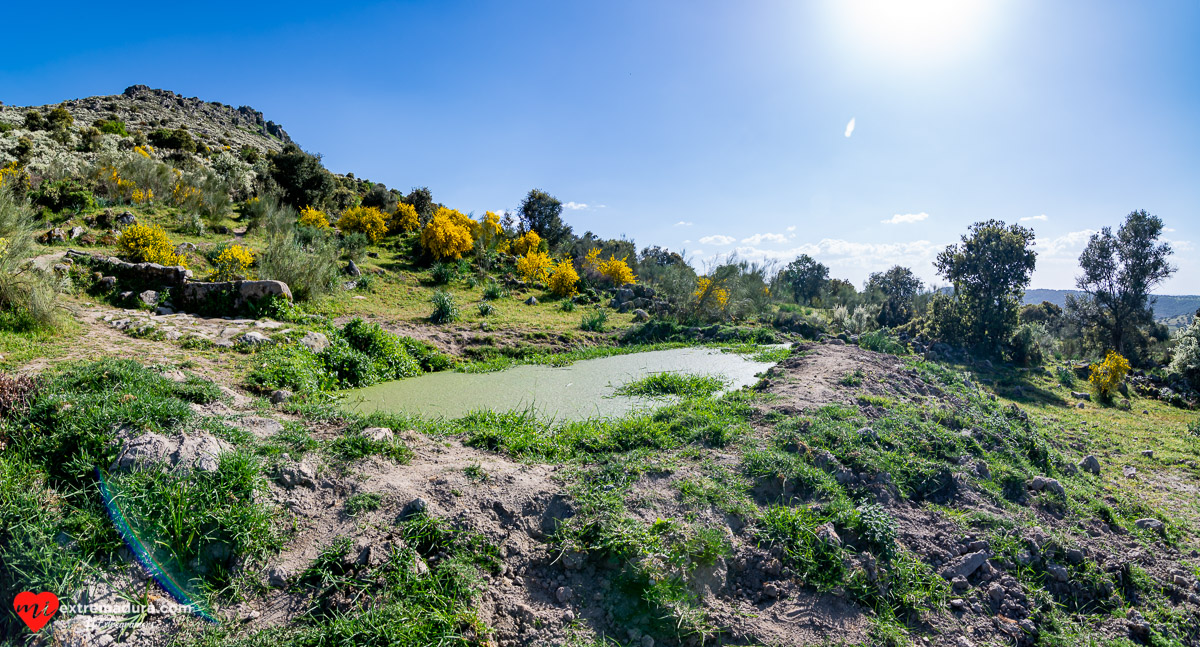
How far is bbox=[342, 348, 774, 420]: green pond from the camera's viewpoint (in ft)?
19.9

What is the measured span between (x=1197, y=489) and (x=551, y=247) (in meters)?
19.7

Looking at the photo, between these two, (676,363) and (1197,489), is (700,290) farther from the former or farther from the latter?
(1197,489)

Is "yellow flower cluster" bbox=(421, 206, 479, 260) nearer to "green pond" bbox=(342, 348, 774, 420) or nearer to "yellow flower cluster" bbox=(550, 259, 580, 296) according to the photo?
"yellow flower cluster" bbox=(550, 259, 580, 296)

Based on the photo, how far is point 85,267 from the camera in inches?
317

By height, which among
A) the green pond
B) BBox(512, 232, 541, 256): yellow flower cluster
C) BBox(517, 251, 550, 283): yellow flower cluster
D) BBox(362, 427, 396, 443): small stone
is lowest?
the green pond

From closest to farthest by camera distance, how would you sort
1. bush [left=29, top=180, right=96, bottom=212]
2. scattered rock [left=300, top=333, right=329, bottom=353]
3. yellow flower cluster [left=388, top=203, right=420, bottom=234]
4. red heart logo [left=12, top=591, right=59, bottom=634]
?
red heart logo [left=12, top=591, right=59, bottom=634], scattered rock [left=300, top=333, right=329, bottom=353], bush [left=29, top=180, right=96, bottom=212], yellow flower cluster [left=388, top=203, right=420, bottom=234]

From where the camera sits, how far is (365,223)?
1634 centimetres

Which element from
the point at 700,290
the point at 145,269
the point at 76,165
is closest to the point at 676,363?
the point at 700,290

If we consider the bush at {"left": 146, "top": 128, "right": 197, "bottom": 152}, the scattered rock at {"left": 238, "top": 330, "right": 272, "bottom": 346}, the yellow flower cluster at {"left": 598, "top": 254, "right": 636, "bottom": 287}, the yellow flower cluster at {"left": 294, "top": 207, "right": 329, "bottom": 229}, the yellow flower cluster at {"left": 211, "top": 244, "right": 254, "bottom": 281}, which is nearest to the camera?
the scattered rock at {"left": 238, "top": 330, "right": 272, "bottom": 346}

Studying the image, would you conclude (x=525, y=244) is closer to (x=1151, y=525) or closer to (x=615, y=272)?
(x=615, y=272)

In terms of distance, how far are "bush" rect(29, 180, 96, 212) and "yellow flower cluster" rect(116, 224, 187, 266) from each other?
374 centimetres

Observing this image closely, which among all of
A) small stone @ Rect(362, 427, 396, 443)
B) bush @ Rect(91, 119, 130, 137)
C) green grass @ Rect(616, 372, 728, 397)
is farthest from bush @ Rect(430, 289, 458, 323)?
bush @ Rect(91, 119, 130, 137)

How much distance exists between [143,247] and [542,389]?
8.33 m

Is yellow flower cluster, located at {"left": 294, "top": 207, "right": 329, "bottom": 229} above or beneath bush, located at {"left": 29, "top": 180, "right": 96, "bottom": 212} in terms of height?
above
